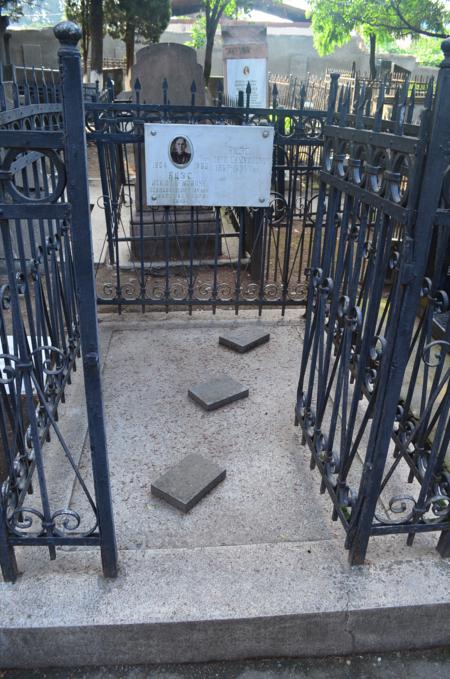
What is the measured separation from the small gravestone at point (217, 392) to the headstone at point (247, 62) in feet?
18.5

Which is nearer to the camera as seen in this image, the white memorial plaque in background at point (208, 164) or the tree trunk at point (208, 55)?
the white memorial plaque in background at point (208, 164)

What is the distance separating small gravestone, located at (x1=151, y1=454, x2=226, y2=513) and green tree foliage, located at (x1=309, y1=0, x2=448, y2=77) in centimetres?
1736

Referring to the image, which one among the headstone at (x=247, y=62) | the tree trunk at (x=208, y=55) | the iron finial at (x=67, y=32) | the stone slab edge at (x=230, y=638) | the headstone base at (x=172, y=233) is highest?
the tree trunk at (x=208, y=55)

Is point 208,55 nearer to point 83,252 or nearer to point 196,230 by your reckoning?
point 196,230

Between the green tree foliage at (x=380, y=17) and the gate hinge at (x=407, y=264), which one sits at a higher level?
the green tree foliage at (x=380, y=17)

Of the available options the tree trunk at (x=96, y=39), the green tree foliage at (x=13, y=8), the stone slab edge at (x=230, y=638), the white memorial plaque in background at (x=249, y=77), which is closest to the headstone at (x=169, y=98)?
the white memorial plaque in background at (x=249, y=77)

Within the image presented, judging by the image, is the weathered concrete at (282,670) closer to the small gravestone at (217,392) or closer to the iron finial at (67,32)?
the small gravestone at (217,392)

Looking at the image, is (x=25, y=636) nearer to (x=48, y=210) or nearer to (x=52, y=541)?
(x=52, y=541)

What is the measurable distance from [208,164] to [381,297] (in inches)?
92.6

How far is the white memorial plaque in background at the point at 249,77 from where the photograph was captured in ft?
25.5

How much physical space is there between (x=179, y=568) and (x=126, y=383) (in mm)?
1686

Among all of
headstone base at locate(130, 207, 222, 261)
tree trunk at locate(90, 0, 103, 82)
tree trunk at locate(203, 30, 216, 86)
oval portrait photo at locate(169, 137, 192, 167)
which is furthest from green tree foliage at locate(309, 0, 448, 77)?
oval portrait photo at locate(169, 137, 192, 167)

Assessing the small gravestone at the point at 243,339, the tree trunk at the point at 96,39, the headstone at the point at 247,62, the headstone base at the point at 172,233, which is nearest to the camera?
the small gravestone at the point at 243,339

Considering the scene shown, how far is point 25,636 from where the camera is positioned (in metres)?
1.98
